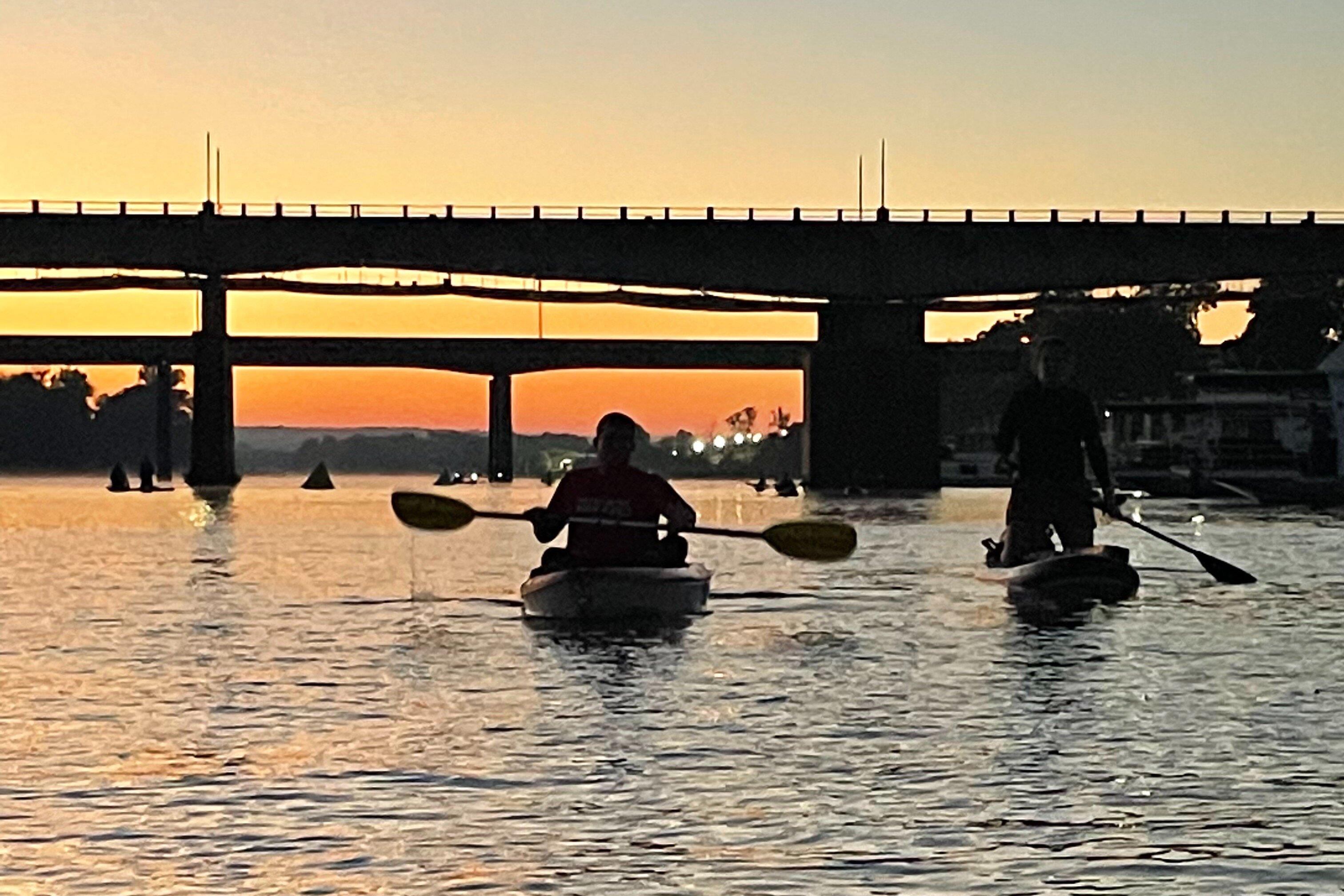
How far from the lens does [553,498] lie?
83.5 ft

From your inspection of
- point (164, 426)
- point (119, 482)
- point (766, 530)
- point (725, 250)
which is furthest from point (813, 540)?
point (164, 426)

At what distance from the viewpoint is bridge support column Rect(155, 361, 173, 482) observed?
161875mm

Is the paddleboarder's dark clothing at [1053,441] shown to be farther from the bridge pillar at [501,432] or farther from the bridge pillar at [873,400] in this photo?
the bridge pillar at [501,432]

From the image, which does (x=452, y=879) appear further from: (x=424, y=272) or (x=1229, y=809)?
(x=424, y=272)

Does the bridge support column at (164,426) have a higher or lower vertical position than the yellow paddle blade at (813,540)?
higher

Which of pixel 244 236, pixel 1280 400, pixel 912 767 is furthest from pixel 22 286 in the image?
pixel 912 767

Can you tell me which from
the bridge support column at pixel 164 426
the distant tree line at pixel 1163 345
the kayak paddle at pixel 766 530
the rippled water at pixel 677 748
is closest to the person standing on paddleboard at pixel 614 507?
the rippled water at pixel 677 748

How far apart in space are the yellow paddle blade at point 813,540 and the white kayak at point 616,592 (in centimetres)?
162

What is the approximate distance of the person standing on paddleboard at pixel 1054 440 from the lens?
26297mm

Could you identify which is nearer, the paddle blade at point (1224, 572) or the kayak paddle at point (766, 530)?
the kayak paddle at point (766, 530)

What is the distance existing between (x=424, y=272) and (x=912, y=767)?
9691 cm

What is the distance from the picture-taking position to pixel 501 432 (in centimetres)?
18075

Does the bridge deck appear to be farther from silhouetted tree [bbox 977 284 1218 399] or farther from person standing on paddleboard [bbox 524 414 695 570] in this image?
person standing on paddleboard [bbox 524 414 695 570]

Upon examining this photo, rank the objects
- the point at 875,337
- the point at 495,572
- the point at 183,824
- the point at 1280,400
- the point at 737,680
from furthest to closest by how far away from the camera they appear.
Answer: the point at 875,337, the point at 1280,400, the point at 495,572, the point at 737,680, the point at 183,824
